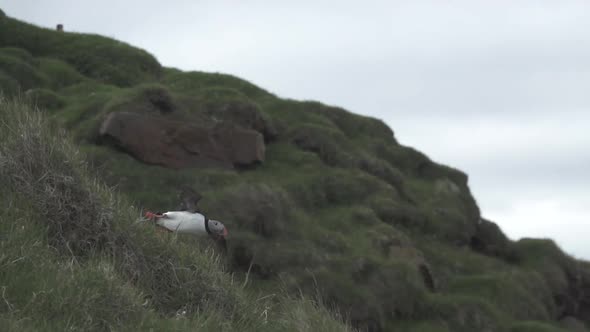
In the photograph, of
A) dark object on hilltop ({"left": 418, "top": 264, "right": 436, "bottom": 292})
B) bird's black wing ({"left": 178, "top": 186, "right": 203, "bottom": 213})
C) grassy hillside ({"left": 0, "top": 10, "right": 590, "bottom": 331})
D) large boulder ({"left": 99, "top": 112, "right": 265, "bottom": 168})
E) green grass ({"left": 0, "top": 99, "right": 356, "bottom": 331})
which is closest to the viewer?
green grass ({"left": 0, "top": 99, "right": 356, "bottom": 331})

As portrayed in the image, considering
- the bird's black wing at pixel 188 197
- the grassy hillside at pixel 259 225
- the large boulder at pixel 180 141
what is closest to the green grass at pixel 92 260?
the grassy hillside at pixel 259 225

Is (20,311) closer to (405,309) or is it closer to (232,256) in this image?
(232,256)

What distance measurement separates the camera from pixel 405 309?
1695 centimetres

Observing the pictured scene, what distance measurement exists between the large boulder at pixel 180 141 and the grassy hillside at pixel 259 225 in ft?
1.00

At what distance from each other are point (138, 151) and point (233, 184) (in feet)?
6.78

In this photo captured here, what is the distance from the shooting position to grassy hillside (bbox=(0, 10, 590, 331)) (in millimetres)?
8000

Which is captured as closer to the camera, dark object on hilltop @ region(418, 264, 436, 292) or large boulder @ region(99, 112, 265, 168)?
dark object on hilltop @ region(418, 264, 436, 292)

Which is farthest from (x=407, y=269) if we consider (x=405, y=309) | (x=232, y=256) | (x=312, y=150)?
(x=312, y=150)

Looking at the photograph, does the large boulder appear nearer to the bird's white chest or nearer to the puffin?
the puffin

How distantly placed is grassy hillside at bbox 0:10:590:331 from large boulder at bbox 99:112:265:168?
304mm

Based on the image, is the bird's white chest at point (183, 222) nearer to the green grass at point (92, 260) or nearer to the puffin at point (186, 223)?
the puffin at point (186, 223)

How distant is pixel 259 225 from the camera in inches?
675

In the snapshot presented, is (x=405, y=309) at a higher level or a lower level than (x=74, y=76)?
lower

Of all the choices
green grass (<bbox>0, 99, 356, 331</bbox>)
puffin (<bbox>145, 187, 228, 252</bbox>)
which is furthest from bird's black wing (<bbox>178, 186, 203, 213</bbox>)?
green grass (<bbox>0, 99, 356, 331</bbox>)
